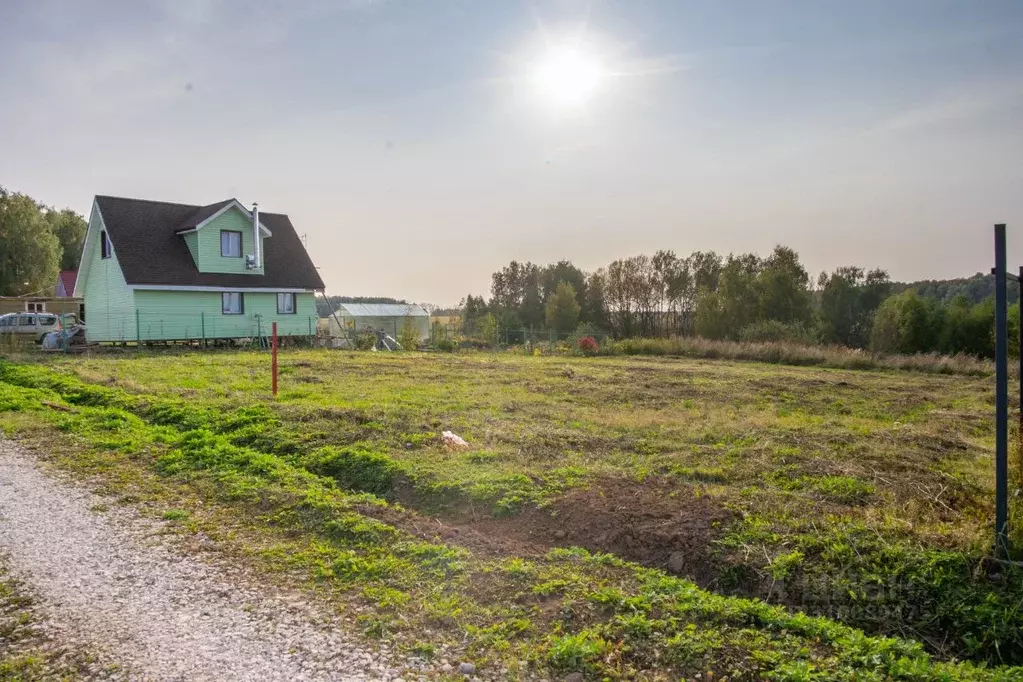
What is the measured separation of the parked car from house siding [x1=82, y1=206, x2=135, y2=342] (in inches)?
125

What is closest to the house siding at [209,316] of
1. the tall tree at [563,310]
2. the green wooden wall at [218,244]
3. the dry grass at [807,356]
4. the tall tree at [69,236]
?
the green wooden wall at [218,244]

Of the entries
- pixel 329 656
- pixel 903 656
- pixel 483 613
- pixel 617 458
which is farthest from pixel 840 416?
pixel 329 656

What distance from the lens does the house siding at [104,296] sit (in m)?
26.6

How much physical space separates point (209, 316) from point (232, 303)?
1.27 m

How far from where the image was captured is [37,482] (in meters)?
7.55

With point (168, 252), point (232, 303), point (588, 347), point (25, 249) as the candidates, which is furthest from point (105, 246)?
point (25, 249)

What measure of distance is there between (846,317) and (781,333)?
1363cm

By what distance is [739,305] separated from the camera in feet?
146

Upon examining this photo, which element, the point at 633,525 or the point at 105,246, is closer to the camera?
the point at 633,525

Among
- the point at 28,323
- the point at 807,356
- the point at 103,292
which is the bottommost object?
the point at 807,356

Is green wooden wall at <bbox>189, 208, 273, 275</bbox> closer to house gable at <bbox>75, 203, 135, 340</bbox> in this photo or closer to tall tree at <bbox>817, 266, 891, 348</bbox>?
house gable at <bbox>75, 203, 135, 340</bbox>

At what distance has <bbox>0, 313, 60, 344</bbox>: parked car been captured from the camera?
30672 millimetres

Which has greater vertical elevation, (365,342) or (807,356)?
(365,342)

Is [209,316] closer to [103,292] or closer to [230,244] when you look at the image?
[230,244]
